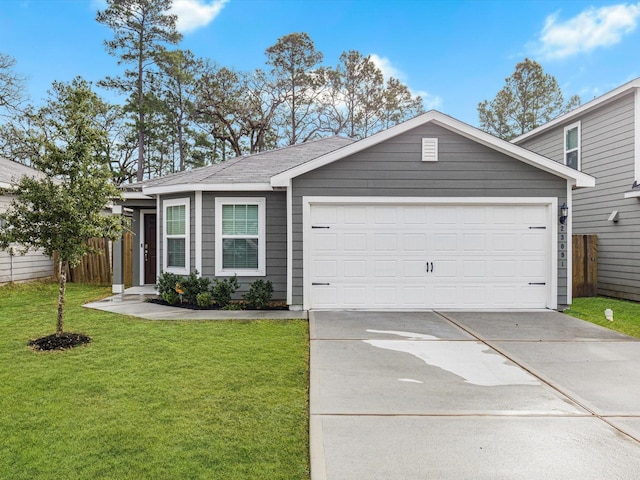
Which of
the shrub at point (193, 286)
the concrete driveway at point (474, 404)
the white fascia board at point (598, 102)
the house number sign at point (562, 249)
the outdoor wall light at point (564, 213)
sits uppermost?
the white fascia board at point (598, 102)

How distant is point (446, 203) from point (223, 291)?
471 cm

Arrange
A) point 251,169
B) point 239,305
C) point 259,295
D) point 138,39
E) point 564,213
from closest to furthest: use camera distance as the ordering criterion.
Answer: point 564,213
point 259,295
point 239,305
point 251,169
point 138,39

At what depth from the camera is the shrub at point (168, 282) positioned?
27.8 feet

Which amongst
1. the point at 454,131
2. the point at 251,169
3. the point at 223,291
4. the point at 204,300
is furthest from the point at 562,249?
the point at 204,300

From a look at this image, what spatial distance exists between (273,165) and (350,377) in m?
6.81

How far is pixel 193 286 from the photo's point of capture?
830 cm

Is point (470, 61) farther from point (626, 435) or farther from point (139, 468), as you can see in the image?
point (139, 468)

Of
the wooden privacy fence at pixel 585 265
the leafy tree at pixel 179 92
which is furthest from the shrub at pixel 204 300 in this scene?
the leafy tree at pixel 179 92

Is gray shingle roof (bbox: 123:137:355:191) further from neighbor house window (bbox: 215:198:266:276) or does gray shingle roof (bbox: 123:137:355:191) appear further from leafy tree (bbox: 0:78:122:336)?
leafy tree (bbox: 0:78:122:336)

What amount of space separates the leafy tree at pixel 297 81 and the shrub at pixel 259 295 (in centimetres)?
1695

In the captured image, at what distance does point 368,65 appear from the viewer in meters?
24.2

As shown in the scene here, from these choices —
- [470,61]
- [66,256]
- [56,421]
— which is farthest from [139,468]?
[470,61]

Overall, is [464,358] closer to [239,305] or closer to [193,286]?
[239,305]

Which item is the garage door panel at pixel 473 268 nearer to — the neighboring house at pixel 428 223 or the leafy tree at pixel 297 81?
the neighboring house at pixel 428 223
